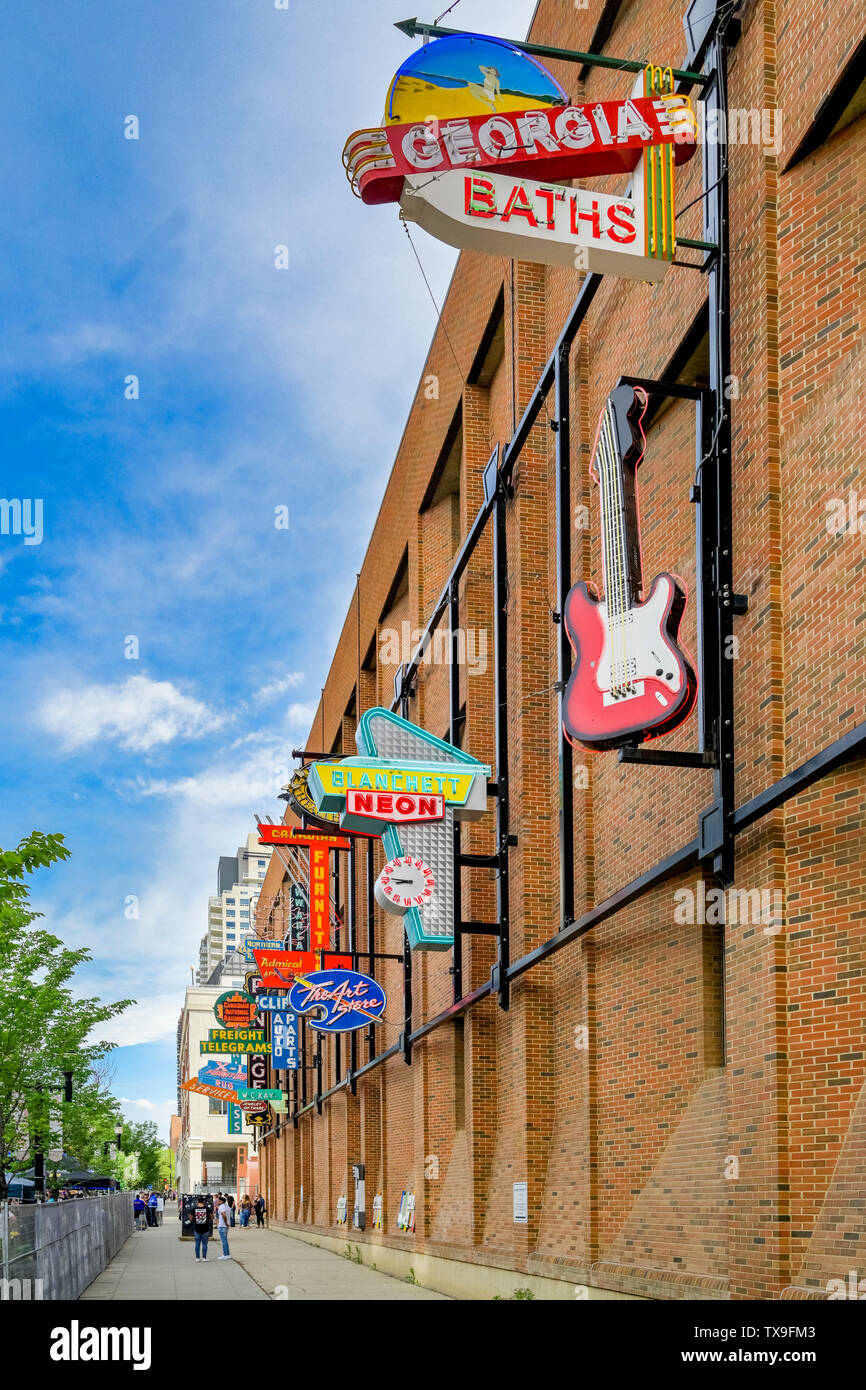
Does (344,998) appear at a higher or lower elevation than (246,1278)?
higher

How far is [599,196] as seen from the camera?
40.4 ft

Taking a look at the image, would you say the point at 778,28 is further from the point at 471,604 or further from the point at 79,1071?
the point at 79,1071

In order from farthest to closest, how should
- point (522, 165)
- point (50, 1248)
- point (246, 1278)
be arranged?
point (246, 1278), point (50, 1248), point (522, 165)

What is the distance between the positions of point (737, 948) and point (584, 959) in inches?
209

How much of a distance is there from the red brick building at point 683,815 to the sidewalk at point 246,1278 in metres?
1.67

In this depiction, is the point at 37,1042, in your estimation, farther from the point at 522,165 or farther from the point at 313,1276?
the point at 522,165

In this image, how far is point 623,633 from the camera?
12641 millimetres

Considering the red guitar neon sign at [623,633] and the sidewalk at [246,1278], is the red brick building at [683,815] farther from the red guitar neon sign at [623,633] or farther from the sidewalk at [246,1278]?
the sidewalk at [246,1278]

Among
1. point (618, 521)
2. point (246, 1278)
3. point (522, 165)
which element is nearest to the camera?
point (522, 165)

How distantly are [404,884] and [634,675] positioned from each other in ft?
28.8

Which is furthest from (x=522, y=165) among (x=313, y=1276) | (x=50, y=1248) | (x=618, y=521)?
(x=313, y=1276)

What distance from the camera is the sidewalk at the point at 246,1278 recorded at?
23203mm

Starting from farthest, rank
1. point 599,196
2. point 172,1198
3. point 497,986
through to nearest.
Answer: point 172,1198
point 497,986
point 599,196

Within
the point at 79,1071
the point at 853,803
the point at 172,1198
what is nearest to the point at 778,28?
the point at 853,803
